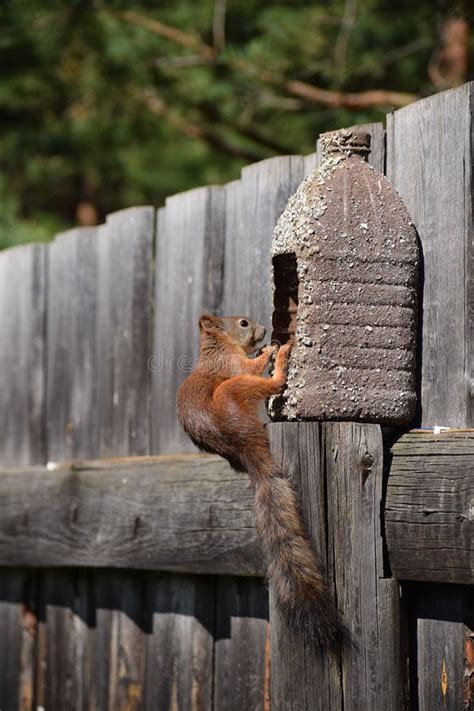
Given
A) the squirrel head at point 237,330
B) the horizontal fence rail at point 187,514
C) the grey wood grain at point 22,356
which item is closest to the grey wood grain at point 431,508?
the horizontal fence rail at point 187,514

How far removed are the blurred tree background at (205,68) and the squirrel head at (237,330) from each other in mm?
3201

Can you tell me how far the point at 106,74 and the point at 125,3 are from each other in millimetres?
479

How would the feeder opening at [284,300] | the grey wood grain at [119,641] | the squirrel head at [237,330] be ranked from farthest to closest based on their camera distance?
the grey wood grain at [119,641] < the squirrel head at [237,330] < the feeder opening at [284,300]

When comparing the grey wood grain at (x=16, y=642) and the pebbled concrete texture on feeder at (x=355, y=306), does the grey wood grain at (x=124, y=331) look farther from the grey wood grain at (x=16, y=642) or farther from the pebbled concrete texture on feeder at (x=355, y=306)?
the pebbled concrete texture on feeder at (x=355, y=306)

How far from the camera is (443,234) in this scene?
2.93 meters

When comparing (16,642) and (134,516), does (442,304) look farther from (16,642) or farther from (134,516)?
(16,642)

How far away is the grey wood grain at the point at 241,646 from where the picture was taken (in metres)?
3.49

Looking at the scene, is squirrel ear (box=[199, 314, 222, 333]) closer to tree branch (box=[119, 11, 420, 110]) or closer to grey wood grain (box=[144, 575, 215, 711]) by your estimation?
grey wood grain (box=[144, 575, 215, 711])

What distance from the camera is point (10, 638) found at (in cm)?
473

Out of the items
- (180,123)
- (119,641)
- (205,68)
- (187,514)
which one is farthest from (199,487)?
(180,123)

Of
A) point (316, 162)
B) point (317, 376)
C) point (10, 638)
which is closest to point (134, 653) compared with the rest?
point (10, 638)

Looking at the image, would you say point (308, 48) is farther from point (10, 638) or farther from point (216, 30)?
point (10, 638)

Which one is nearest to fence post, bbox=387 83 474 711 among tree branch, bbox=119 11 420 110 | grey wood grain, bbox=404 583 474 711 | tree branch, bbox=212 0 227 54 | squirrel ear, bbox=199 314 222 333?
grey wood grain, bbox=404 583 474 711

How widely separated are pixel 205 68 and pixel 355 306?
4879 millimetres
